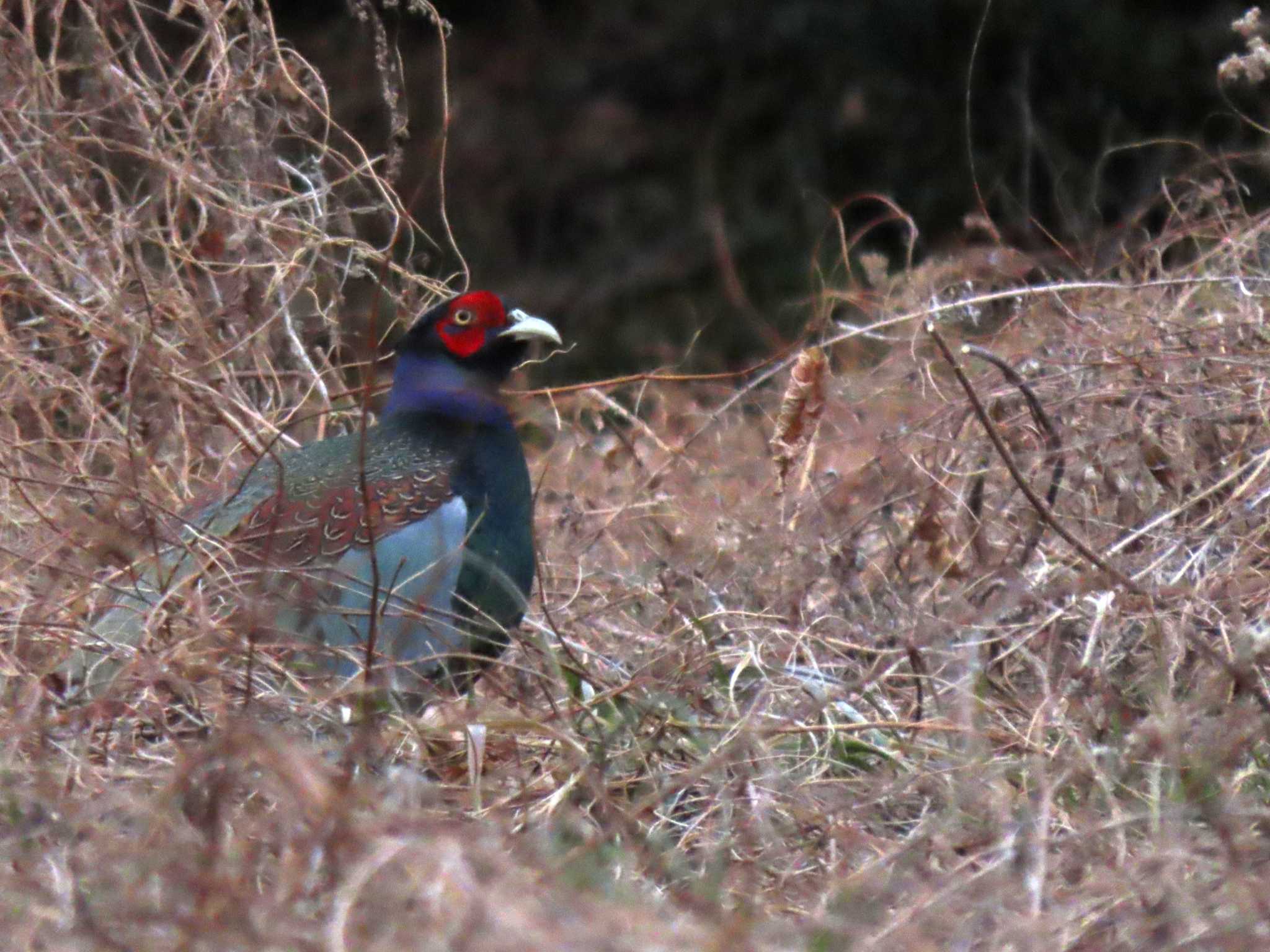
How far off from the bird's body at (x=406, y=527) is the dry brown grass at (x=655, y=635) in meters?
0.12

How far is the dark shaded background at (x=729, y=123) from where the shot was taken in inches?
408

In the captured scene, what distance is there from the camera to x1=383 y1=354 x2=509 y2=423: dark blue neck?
376 cm

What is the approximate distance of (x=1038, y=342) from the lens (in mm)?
3949

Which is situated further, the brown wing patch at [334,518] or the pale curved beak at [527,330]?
the pale curved beak at [527,330]

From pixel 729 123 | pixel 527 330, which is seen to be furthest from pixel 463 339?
pixel 729 123

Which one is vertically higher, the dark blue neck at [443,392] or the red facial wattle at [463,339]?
the red facial wattle at [463,339]

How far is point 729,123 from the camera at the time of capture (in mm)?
11266

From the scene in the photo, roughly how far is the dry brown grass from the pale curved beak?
28 cm

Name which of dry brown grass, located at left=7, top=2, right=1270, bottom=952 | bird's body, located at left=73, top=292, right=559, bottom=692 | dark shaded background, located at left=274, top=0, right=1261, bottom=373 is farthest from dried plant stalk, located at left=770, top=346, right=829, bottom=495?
dark shaded background, located at left=274, top=0, right=1261, bottom=373

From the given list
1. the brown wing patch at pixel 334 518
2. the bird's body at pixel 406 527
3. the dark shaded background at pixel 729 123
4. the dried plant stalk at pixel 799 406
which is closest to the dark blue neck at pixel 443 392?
the bird's body at pixel 406 527

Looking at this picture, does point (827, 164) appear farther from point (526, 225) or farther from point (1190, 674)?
point (1190, 674)

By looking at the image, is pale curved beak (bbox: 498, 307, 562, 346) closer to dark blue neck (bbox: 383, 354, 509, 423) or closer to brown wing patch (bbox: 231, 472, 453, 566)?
dark blue neck (bbox: 383, 354, 509, 423)

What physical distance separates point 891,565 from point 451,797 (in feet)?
3.95

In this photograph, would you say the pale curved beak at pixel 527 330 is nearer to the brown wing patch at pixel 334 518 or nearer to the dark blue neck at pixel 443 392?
the dark blue neck at pixel 443 392
